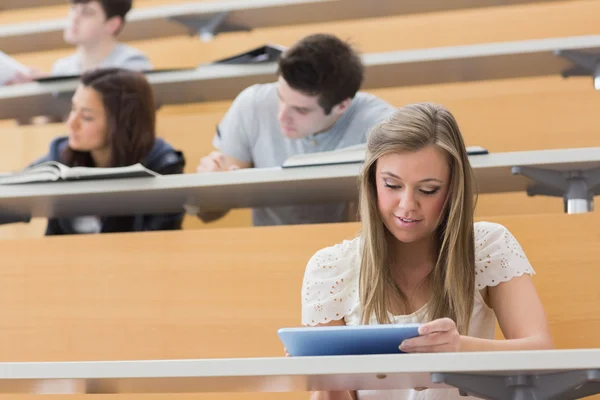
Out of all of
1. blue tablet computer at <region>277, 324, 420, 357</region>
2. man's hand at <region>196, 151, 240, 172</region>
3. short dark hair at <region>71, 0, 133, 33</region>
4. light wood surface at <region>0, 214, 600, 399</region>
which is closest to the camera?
blue tablet computer at <region>277, 324, 420, 357</region>

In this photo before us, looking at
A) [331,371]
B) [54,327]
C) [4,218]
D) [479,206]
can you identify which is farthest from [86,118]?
[331,371]

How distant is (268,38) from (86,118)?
0.53 m

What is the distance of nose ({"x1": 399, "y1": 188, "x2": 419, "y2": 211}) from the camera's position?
90 cm

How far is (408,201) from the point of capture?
35.5 inches

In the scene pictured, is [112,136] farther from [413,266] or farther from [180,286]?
[413,266]

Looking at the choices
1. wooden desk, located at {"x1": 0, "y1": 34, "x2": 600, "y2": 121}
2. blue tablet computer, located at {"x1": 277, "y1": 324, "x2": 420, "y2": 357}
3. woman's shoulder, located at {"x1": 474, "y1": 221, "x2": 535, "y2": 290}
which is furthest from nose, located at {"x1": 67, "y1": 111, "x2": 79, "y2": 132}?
blue tablet computer, located at {"x1": 277, "y1": 324, "x2": 420, "y2": 357}

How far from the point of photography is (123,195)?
124 centimetres

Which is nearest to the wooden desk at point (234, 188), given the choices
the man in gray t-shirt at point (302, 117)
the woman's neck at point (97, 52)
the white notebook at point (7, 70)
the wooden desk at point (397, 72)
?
the man in gray t-shirt at point (302, 117)

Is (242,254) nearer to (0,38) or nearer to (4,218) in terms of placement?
(4,218)

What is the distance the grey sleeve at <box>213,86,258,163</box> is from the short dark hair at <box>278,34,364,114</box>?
0.12 metres

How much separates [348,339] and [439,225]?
31 centimetres

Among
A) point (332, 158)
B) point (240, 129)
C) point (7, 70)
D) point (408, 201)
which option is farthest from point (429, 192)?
point (7, 70)

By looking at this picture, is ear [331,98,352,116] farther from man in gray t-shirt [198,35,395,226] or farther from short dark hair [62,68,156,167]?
short dark hair [62,68,156,167]

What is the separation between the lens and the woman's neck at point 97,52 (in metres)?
2.00
